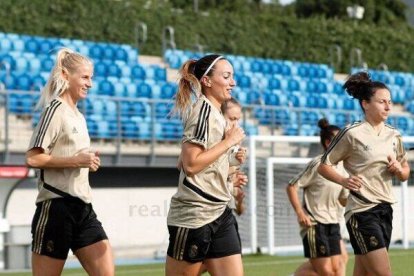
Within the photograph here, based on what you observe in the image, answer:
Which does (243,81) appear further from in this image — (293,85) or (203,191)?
(203,191)

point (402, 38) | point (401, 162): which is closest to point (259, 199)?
point (401, 162)

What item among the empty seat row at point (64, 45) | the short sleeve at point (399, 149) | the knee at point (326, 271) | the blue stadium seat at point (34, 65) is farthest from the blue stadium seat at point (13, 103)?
the short sleeve at point (399, 149)

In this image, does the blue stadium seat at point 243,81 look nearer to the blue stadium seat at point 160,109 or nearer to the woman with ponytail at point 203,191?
the blue stadium seat at point 160,109

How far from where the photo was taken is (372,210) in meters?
8.30

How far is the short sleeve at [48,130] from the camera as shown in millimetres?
7125

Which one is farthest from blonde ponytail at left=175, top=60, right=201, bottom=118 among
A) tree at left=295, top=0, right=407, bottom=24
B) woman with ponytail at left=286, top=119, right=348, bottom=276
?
tree at left=295, top=0, right=407, bottom=24

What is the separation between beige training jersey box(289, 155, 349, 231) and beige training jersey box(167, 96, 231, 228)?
3872 millimetres

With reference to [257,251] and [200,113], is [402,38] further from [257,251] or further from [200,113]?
[200,113]

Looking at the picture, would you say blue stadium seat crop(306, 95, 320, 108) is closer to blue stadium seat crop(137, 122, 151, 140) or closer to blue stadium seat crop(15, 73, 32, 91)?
blue stadium seat crop(137, 122, 151, 140)

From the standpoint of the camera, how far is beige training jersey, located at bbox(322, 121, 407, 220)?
833cm

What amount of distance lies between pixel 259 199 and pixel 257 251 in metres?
0.93

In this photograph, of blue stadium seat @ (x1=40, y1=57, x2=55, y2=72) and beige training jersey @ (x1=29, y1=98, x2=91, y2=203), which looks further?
blue stadium seat @ (x1=40, y1=57, x2=55, y2=72)

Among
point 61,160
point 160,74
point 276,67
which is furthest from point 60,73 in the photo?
point 276,67

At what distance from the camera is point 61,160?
7031 mm
